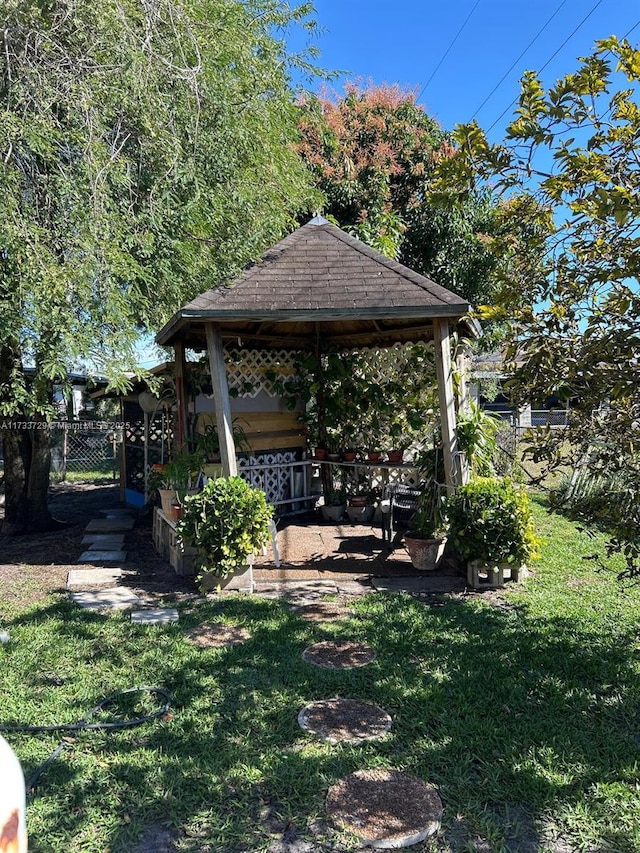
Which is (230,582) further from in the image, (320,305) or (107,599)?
(320,305)

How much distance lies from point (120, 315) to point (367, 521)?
4.58 meters

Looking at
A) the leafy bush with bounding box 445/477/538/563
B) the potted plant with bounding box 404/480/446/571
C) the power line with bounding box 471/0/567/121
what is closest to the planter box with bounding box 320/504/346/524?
the potted plant with bounding box 404/480/446/571

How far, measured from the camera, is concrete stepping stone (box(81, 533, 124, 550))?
25.1 feet

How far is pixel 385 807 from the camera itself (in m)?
2.54

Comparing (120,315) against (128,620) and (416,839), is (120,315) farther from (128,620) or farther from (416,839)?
(416,839)

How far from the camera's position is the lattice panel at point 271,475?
8336mm

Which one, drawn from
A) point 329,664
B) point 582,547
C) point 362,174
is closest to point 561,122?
point 329,664

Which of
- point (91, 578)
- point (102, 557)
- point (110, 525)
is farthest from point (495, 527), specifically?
point (110, 525)

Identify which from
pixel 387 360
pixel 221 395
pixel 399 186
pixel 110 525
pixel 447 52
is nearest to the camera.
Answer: pixel 221 395

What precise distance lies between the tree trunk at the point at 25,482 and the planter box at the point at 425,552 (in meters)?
5.63

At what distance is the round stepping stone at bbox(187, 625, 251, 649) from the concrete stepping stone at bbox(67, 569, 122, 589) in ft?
5.70

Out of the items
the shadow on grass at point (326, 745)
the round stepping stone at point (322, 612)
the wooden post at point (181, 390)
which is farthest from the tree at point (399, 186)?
the shadow on grass at point (326, 745)

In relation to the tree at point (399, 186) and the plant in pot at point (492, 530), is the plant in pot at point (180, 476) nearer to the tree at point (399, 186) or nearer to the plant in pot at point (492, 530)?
the plant in pot at point (492, 530)

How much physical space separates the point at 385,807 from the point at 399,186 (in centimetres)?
1461
